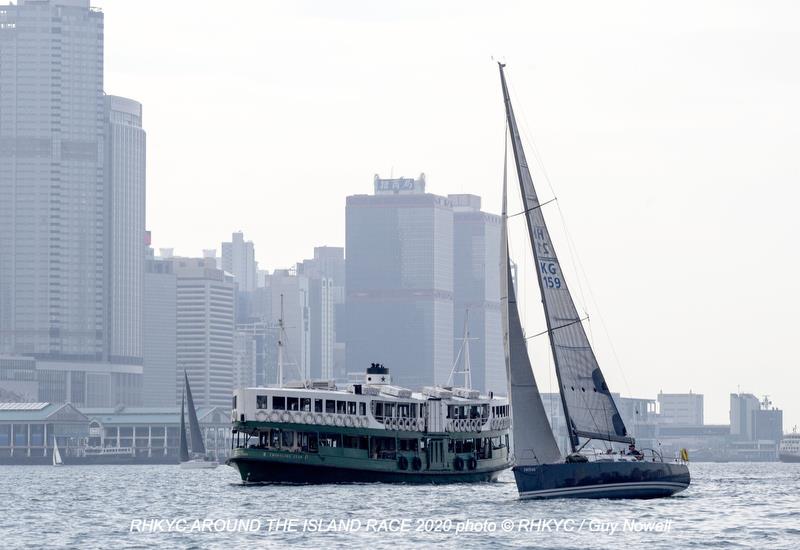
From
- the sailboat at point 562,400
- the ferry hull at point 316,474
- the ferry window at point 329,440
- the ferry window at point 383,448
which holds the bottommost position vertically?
the ferry hull at point 316,474

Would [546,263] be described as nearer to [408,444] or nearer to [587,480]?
[587,480]

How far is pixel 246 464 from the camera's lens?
367 ft

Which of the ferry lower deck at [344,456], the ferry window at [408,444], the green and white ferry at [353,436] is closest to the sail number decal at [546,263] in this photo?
the green and white ferry at [353,436]

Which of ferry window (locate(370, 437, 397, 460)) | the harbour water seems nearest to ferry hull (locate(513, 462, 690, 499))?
the harbour water

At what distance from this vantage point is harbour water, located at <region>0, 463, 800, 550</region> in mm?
66000

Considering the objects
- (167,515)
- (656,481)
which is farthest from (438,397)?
(656,481)

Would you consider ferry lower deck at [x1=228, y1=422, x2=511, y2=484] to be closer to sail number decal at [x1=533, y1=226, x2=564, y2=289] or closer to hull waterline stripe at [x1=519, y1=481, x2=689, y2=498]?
hull waterline stripe at [x1=519, y1=481, x2=689, y2=498]

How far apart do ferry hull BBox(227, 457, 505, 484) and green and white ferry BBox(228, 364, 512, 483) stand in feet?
0.21

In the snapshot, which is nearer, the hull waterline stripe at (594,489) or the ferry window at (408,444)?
the hull waterline stripe at (594,489)

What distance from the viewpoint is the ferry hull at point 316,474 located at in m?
110

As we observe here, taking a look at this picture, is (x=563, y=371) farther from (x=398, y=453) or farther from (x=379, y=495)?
(x=398, y=453)

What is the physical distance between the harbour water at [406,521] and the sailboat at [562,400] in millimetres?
1022

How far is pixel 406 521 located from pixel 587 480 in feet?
26.0

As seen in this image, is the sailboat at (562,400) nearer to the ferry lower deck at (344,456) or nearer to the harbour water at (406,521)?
the harbour water at (406,521)
